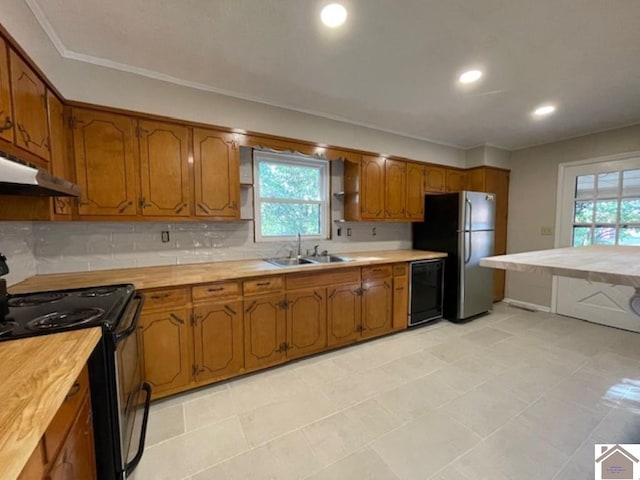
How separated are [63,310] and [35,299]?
1.09 ft

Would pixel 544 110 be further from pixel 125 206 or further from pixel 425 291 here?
pixel 125 206

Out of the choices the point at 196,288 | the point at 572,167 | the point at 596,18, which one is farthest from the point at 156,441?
the point at 572,167

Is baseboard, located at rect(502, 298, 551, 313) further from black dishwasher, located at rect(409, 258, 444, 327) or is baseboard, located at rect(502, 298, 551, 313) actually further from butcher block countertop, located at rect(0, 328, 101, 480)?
butcher block countertop, located at rect(0, 328, 101, 480)

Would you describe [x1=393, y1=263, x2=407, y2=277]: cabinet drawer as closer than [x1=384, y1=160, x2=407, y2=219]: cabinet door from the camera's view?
Yes

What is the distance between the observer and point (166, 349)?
6.50 feet

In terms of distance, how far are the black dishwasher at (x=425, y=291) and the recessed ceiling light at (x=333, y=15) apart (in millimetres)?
2435

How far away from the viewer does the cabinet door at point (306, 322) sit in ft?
8.14

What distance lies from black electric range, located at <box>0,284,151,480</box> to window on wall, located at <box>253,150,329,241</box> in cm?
160

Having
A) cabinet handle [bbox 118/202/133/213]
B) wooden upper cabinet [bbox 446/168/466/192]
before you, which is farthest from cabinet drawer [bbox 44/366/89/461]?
wooden upper cabinet [bbox 446/168/466/192]

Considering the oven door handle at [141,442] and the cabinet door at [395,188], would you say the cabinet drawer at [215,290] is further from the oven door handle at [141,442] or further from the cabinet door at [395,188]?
the cabinet door at [395,188]

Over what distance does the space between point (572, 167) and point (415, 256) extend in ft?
8.60

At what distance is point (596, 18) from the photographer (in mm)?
1603

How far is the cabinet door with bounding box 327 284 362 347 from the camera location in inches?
106

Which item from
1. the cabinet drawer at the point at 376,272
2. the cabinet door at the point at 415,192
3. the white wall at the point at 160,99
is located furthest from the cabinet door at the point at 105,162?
the cabinet door at the point at 415,192
